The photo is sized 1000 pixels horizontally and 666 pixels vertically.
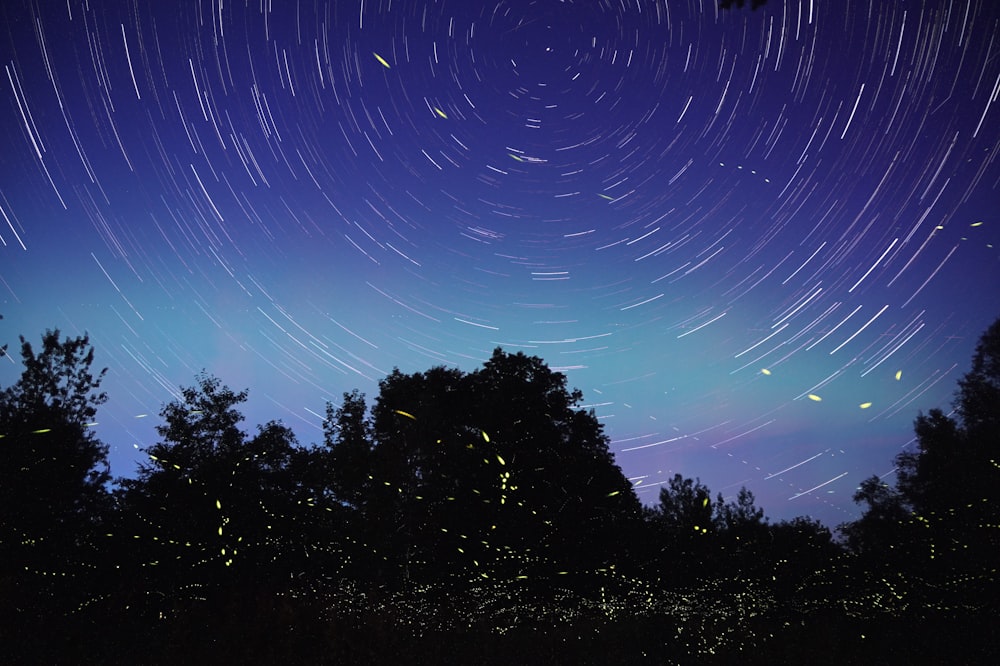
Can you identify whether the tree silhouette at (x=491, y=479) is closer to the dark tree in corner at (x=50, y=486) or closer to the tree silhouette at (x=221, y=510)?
the tree silhouette at (x=221, y=510)

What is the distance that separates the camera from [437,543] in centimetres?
1828

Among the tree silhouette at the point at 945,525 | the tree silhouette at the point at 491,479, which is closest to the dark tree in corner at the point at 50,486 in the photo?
the tree silhouette at the point at 491,479

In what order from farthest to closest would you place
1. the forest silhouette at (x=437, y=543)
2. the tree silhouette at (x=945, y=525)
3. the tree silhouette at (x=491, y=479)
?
the tree silhouette at (x=491, y=479)
the tree silhouette at (x=945, y=525)
the forest silhouette at (x=437, y=543)

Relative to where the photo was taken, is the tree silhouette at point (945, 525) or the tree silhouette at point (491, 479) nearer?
the tree silhouette at point (945, 525)

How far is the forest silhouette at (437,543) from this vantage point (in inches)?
394

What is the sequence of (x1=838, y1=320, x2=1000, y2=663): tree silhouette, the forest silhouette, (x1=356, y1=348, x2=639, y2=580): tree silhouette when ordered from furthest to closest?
(x1=356, y1=348, x2=639, y2=580): tree silhouette → (x1=838, y1=320, x2=1000, y2=663): tree silhouette → the forest silhouette

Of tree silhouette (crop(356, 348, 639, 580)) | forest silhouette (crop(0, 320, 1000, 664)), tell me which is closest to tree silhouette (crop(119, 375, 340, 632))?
forest silhouette (crop(0, 320, 1000, 664))

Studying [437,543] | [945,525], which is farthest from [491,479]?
[945,525]

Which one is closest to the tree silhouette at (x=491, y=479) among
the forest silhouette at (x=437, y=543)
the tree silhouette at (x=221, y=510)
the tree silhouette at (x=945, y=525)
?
the forest silhouette at (x=437, y=543)

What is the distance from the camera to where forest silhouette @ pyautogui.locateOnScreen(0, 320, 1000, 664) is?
32.8 ft

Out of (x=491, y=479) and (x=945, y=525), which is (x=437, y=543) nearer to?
(x=491, y=479)

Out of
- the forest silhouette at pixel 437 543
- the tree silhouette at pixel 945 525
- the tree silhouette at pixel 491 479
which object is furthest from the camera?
the tree silhouette at pixel 491 479

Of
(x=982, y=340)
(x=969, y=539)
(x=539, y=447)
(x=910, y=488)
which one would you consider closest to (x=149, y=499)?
(x=539, y=447)

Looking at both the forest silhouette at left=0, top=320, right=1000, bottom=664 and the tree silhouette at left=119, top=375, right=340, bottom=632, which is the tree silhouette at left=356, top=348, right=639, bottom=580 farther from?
the tree silhouette at left=119, top=375, right=340, bottom=632
